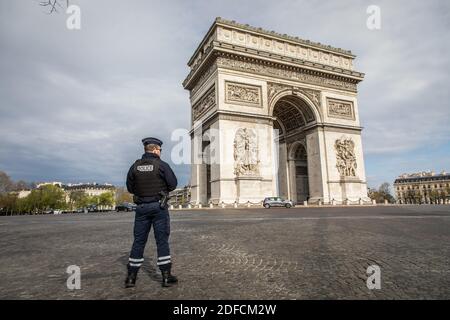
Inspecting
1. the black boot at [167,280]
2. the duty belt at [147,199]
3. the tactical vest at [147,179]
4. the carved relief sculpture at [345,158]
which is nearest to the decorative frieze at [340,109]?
the carved relief sculpture at [345,158]

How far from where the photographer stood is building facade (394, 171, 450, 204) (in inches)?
3514

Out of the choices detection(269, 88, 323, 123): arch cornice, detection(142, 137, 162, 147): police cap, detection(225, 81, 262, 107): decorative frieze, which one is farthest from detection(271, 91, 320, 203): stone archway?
detection(142, 137, 162, 147): police cap

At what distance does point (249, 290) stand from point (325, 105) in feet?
86.5

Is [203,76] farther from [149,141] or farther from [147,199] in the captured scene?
[147,199]

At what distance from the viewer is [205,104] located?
25141 millimetres

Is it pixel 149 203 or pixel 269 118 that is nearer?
pixel 149 203

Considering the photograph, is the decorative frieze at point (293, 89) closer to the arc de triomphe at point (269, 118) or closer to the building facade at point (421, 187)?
the arc de triomphe at point (269, 118)

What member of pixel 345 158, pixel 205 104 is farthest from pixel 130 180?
pixel 345 158

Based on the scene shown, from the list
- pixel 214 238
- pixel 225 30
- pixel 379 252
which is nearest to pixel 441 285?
pixel 379 252

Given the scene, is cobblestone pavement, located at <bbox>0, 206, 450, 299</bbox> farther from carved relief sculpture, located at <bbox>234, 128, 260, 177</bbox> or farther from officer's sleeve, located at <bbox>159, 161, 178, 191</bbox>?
carved relief sculpture, located at <bbox>234, 128, 260, 177</bbox>

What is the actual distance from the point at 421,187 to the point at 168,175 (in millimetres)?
117588

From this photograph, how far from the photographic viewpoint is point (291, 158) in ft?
98.2

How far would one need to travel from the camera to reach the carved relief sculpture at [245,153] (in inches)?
848
